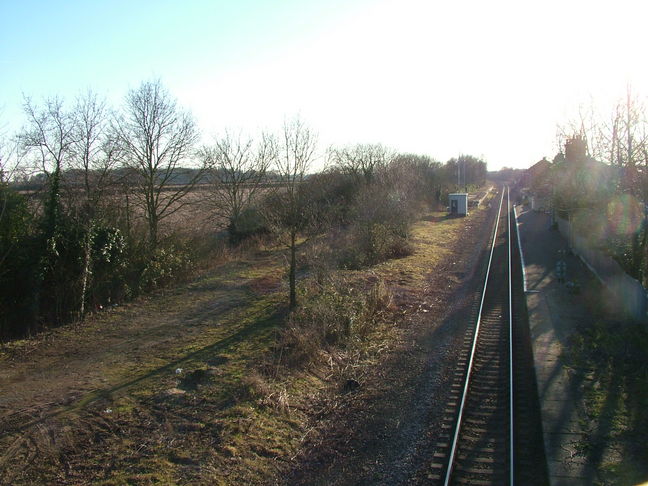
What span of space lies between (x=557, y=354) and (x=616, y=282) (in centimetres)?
587

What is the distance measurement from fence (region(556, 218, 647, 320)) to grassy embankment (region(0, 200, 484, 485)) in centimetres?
623

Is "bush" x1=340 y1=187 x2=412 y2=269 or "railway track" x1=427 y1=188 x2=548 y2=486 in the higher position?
"bush" x1=340 y1=187 x2=412 y2=269

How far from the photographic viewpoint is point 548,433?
757 centimetres

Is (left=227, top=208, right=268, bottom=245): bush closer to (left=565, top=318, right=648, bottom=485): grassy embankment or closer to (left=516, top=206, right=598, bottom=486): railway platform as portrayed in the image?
(left=516, top=206, right=598, bottom=486): railway platform

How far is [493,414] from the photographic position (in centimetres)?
848

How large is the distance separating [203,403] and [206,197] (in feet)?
68.9

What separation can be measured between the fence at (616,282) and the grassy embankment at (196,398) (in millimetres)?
6232

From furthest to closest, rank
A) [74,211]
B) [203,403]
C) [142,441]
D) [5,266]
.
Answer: [74,211] → [5,266] → [203,403] → [142,441]

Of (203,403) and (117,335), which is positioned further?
(117,335)

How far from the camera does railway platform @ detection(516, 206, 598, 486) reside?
6789mm

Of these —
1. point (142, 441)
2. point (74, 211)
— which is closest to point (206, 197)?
point (74, 211)

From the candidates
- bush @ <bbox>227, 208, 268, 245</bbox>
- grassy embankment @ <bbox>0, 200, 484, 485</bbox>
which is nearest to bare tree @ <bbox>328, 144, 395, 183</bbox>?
bush @ <bbox>227, 208, 268, 245</bbox>

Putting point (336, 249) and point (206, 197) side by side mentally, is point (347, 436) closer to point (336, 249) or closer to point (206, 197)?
point (336, 249)

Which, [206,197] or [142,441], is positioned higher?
[206,197]
